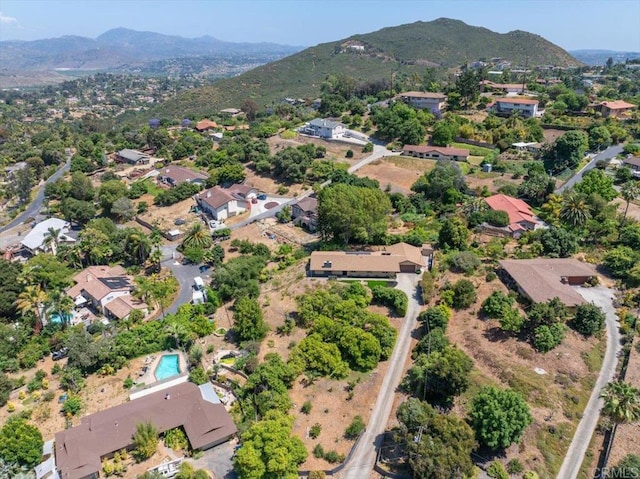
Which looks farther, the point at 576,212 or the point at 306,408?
the point at 576,212

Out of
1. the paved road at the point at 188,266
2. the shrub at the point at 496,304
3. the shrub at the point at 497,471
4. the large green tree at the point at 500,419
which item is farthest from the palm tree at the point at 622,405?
the paved road at the point at 188,266

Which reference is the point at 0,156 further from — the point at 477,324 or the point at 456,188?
the point at 477,324

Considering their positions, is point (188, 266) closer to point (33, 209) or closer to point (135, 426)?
point (135, 426)

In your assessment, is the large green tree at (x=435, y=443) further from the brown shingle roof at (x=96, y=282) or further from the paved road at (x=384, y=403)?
the brown shingle roof at (x=96, y=282)

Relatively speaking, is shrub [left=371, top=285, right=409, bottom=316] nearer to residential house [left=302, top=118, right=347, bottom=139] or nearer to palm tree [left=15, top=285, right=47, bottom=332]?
palm tree [left=15, top=285, right=47, bottom=332]

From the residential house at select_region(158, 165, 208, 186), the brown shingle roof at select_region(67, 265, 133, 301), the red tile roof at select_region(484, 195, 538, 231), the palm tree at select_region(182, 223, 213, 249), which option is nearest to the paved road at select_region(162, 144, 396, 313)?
the palm tree at select_region(182, 223, 213, 249)

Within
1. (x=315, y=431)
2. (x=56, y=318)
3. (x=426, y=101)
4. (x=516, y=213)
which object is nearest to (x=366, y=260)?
(x=315, y=431)
